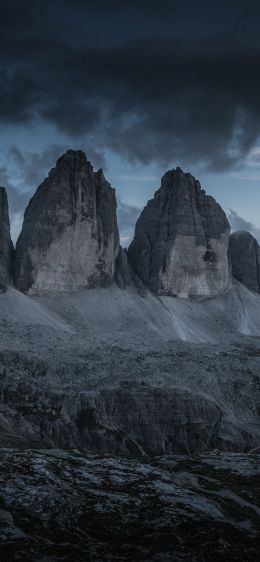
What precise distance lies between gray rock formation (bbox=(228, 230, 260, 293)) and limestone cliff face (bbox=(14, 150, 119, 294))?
47369mm

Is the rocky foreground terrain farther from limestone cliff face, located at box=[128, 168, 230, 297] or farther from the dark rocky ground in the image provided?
limestone cliff face, located at box=[128, 168, 230, 297]

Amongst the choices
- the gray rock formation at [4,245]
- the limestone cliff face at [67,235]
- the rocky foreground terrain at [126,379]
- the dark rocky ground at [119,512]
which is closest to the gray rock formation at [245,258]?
the rocky foreground terrain at [126,379]

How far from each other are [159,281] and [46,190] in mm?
35916

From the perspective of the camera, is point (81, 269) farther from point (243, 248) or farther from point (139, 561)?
point (139, 561)

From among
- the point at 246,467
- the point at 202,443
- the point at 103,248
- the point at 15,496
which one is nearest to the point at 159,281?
the point at 103,248

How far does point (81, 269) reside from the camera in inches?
5896

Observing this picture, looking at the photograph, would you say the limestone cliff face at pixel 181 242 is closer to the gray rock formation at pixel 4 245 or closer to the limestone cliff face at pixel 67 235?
the limestone cliff face at pixel 67 235

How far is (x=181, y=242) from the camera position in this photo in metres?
165

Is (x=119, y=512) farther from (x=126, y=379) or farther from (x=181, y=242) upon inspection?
(x=181, y=242)

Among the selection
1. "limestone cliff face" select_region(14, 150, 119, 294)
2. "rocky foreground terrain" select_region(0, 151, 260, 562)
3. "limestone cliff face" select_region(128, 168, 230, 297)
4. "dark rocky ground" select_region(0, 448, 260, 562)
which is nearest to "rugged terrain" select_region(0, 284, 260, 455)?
"rocky foreground terrain" select_region(0, 151, 260, 562)

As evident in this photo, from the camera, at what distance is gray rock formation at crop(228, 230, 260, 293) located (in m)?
188

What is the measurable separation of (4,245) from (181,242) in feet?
151

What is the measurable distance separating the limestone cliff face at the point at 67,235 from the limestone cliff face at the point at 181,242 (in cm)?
1245

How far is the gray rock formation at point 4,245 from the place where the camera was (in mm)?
139000
